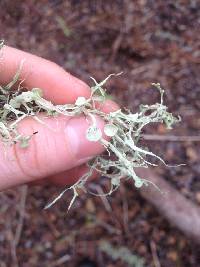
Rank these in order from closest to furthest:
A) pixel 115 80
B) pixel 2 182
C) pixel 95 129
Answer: pixel 95 129, pixel 2 182, pixel 115 80

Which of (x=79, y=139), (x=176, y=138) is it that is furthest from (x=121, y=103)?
(x=79, y=139)

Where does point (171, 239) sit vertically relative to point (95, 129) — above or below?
below

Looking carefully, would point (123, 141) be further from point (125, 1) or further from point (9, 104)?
point (125, 1)

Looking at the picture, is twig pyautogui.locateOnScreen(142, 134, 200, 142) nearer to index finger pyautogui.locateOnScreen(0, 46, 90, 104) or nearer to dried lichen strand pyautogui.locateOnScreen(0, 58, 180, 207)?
index finger pyautogui.locateOnScreen(0, 46, 90, 104)

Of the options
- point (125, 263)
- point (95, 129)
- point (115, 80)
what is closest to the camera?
point (95, 129)

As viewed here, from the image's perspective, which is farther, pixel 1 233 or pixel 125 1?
pixel 125 1

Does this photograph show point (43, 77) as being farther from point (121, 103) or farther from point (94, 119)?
point (121, 103)

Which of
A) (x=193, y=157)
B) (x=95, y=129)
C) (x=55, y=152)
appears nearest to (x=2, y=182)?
(x=55, y=152)

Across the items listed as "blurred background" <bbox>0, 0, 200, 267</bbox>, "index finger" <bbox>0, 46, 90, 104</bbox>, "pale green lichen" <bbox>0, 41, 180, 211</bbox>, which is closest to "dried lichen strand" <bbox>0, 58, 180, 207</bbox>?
"pale green lichen" <bbox>0, 41, 180, 211</bbox>
